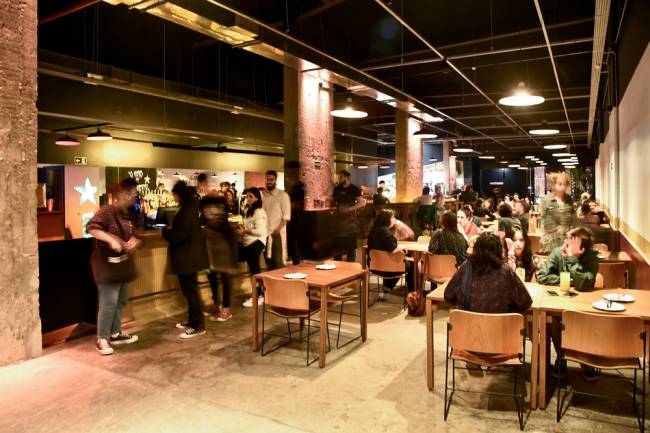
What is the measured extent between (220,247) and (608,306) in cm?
384

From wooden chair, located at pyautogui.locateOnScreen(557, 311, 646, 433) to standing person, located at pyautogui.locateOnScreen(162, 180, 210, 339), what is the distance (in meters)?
3.29

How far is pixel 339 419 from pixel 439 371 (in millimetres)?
1173

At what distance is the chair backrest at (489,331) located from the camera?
116 inches

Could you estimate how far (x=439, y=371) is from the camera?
3922mm

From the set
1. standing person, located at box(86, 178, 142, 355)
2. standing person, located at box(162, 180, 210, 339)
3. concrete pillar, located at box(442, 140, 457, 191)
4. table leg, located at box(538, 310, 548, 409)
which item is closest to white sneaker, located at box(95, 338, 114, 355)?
standing person, located at box(86, 178, 142, 355)

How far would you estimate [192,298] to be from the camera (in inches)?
191

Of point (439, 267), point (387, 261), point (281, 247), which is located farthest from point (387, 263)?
point (281, 247)

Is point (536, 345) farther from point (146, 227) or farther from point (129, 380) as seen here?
point (146, 227)

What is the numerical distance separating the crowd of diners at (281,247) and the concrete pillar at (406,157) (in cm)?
690

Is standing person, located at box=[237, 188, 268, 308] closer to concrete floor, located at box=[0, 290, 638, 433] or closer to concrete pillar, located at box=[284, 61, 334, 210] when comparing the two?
concrete floor, located at box=[0, 290, 638, 433]

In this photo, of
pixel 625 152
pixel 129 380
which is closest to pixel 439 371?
pixel 129 380

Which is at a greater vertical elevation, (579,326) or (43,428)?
(579,326)

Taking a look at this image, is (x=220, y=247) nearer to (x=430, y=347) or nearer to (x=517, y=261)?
(x=430, y=347)

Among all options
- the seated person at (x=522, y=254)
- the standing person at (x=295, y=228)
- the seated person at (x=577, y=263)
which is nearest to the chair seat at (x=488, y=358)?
the seated person at (x=577, y=263)
